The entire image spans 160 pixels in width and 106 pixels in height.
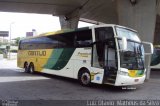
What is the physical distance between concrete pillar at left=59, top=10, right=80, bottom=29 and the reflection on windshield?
663 inches

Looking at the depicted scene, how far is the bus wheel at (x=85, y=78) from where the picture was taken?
13.9 m

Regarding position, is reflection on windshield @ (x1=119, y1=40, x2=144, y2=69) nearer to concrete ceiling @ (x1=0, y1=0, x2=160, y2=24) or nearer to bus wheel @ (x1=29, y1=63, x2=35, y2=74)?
bus wheel @ (x1=29, y1=63, x2=35, y2=74)

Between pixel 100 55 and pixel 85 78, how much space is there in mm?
1619

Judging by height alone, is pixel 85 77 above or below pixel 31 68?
below

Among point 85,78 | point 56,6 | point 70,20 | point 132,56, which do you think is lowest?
point 85,78

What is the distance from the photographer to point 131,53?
42.8 ft

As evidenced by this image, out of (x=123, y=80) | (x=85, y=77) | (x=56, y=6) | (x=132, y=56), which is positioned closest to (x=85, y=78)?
(x=85, y=77)

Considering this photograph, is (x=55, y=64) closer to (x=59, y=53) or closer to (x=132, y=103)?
(x=59, y=53)

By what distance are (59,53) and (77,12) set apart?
44.6ft

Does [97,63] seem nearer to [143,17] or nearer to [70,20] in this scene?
[143,17]

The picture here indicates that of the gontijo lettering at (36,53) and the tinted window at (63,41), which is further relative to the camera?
the gontijo lettering at (36,53)

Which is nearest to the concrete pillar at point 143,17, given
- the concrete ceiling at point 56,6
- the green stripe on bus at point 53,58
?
the green stripe on bus at point 53,58

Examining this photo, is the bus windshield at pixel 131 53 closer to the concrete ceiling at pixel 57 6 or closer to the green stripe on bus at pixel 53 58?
the green stripe on bus at pixel 53 58

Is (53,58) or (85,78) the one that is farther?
(53,58)
